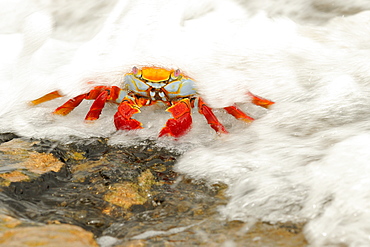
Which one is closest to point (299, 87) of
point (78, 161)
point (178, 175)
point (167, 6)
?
point (178, 175)

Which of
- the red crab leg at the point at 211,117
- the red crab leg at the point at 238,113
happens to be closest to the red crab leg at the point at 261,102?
the red crab leg at the point at 238,113

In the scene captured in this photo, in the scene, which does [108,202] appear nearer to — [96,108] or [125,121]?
[125,121]

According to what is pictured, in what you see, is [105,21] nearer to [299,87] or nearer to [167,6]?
[167,6]

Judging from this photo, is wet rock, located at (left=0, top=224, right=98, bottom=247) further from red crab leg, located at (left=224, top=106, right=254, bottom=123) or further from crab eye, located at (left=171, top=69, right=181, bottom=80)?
crab eye, located at (left=171, top=69, right=181, bottom=80)

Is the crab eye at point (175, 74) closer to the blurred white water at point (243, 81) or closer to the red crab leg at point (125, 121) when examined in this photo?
the blurred white water at point (243, 81)

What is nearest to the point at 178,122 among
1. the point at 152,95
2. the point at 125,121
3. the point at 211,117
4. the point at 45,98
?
the point at 211,117

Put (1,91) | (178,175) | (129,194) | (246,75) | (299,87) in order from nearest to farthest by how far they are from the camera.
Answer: (129,194), (178,175), (299,87), (246,75), (1,91)
